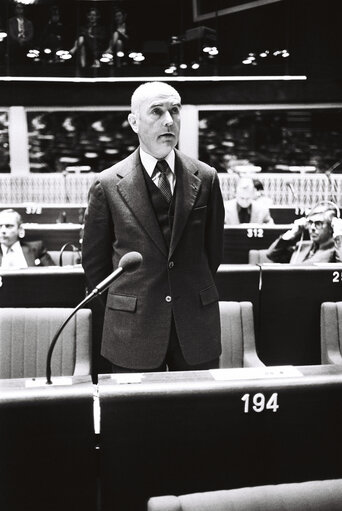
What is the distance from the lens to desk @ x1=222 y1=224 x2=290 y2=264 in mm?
4910

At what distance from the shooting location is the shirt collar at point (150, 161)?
2.01m

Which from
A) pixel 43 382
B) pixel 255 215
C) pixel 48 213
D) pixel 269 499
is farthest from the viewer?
pixel 48 213

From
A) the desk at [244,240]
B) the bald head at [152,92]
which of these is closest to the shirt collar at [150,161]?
the bald head at [152,92]

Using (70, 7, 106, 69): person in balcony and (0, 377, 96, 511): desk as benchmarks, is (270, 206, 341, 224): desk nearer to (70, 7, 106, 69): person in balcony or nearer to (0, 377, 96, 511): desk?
(70, 7, 106, 69): person in balcony

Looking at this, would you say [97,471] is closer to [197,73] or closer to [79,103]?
[197,73]

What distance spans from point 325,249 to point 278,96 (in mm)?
7911

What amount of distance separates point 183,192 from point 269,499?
1.06 metres

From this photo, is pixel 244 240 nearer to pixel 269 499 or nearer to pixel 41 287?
pixel 41 287

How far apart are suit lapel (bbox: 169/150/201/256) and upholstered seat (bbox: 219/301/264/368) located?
1.08 metres

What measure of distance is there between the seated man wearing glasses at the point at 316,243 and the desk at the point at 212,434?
2265 mm

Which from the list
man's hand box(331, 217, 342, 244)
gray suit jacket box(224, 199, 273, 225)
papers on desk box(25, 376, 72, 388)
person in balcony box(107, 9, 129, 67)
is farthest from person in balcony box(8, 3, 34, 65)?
papers on desk box(25, 376, 72, 388)

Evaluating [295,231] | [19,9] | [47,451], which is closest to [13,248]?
[295,231]

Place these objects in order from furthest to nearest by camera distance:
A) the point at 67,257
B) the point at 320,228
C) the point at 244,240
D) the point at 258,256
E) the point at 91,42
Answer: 1. the point at 91,42
2. the point at 244,240
3. the point at 67,257
4. the point at 258,256
5. the point at 320,228

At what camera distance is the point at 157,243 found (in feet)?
6.37
